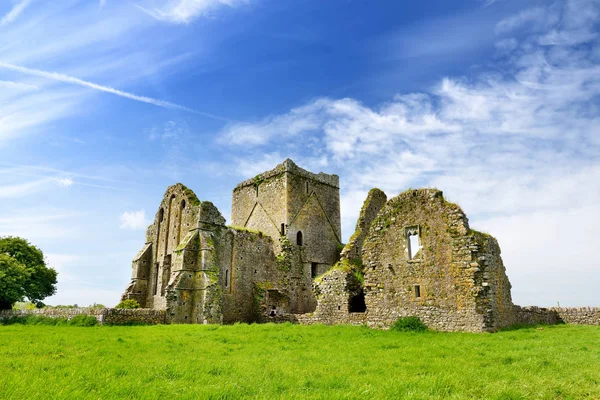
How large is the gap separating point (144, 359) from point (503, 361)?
9.14m

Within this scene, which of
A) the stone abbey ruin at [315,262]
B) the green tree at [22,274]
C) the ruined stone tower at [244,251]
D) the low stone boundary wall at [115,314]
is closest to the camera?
the stone abbey ruin at [315,262]

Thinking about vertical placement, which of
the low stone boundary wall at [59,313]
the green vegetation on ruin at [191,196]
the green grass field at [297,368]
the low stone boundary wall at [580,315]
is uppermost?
the green vegetation on ruin at [191,196]

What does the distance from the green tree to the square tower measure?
16431 mm

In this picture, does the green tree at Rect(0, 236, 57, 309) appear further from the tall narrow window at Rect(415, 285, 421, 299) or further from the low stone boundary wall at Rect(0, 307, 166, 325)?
the tall narrow window at Rect(415, 285, 421, 299)

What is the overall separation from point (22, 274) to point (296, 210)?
2063 centimetres

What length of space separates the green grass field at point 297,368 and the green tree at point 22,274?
17955 mm

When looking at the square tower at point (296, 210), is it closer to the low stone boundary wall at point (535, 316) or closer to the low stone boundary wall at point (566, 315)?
the low stone boundary wall at point (535, 316)

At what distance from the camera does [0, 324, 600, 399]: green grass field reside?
24.5ft

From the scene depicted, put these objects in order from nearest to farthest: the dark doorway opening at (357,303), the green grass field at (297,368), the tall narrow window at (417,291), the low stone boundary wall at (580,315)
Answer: the green grass field at (297,368) < the tall narrow window at (417,291) < the dark doorway opening at (357,303) < the low stone boundary wall at (580,315)

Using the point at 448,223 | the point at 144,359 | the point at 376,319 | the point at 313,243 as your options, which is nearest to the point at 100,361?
the point at 144,359

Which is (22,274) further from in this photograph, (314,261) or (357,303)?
(357,303)

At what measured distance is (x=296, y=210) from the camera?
33.1 m

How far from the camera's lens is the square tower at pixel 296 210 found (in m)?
32.8

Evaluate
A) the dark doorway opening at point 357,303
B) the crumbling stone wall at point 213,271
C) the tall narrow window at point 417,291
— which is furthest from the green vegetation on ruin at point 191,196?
the tall narrow window at point 417,291
